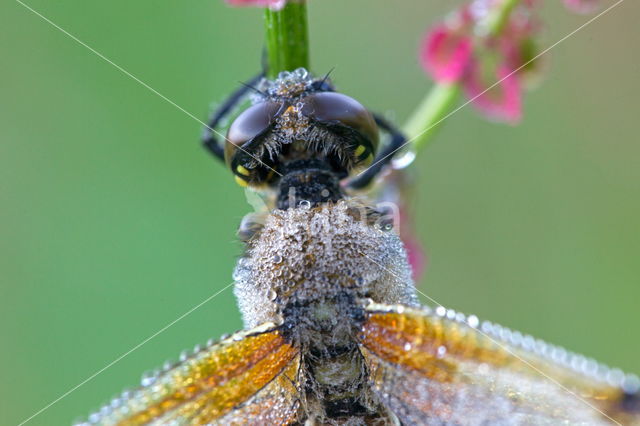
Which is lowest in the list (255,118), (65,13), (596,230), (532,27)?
(255,118)

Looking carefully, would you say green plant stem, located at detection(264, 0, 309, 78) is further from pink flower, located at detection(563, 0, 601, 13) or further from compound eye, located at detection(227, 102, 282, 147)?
pink flower, located at detection(563, 0, 601, 13)

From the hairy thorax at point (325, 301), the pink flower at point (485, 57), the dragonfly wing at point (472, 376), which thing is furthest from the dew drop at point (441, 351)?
the pink flower at point (485, 57)

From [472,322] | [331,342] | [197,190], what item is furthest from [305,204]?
[197,190]

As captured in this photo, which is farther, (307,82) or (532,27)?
(532,27)

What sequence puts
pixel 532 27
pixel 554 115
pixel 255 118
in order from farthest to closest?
pixel 554 115 → pixel 532 27 → pixel 255 118

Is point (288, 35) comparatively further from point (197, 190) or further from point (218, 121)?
point (197, 190)

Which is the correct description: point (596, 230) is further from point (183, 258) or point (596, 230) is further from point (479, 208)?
point (183, 258)

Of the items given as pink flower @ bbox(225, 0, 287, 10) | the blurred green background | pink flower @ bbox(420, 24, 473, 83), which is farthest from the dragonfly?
the blurred green background

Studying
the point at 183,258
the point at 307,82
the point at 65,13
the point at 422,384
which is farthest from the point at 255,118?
the point at 65,13
